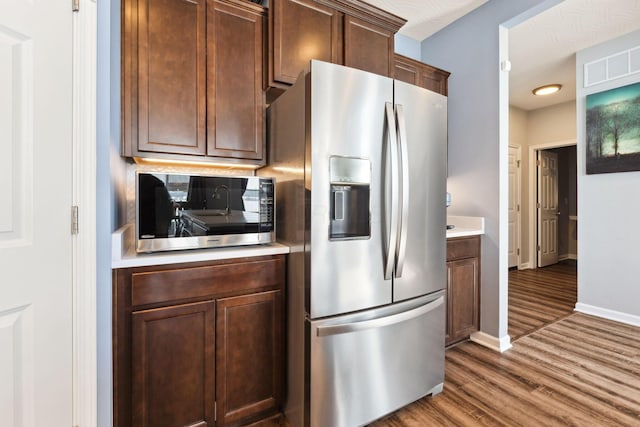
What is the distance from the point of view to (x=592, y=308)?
10.4 ft

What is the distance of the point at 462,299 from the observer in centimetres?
239

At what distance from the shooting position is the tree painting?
2.92 meters

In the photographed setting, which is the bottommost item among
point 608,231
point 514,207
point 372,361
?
point 372,361

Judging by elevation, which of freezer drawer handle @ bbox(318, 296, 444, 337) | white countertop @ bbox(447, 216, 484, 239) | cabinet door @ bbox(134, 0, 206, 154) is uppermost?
cabinet door @ bbox(134, 0, 206, 154)

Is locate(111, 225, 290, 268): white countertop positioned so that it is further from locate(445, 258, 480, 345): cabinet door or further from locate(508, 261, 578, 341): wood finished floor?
locate(508, 261, 578, 341): wood finished floor

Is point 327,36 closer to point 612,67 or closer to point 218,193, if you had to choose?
point 218,193

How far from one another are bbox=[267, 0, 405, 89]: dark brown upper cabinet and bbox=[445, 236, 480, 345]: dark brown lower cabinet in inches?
57.8

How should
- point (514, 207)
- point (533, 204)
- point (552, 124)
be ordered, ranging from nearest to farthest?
point (552, 124), point (514, 207), point (533, 204)

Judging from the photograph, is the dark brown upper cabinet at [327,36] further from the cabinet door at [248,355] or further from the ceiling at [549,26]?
the cabinet door at [248,355]

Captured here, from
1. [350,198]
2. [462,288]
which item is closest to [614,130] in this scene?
[462,288]

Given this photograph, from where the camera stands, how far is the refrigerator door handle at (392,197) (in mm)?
1528

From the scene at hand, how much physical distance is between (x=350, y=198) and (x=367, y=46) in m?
1.31
